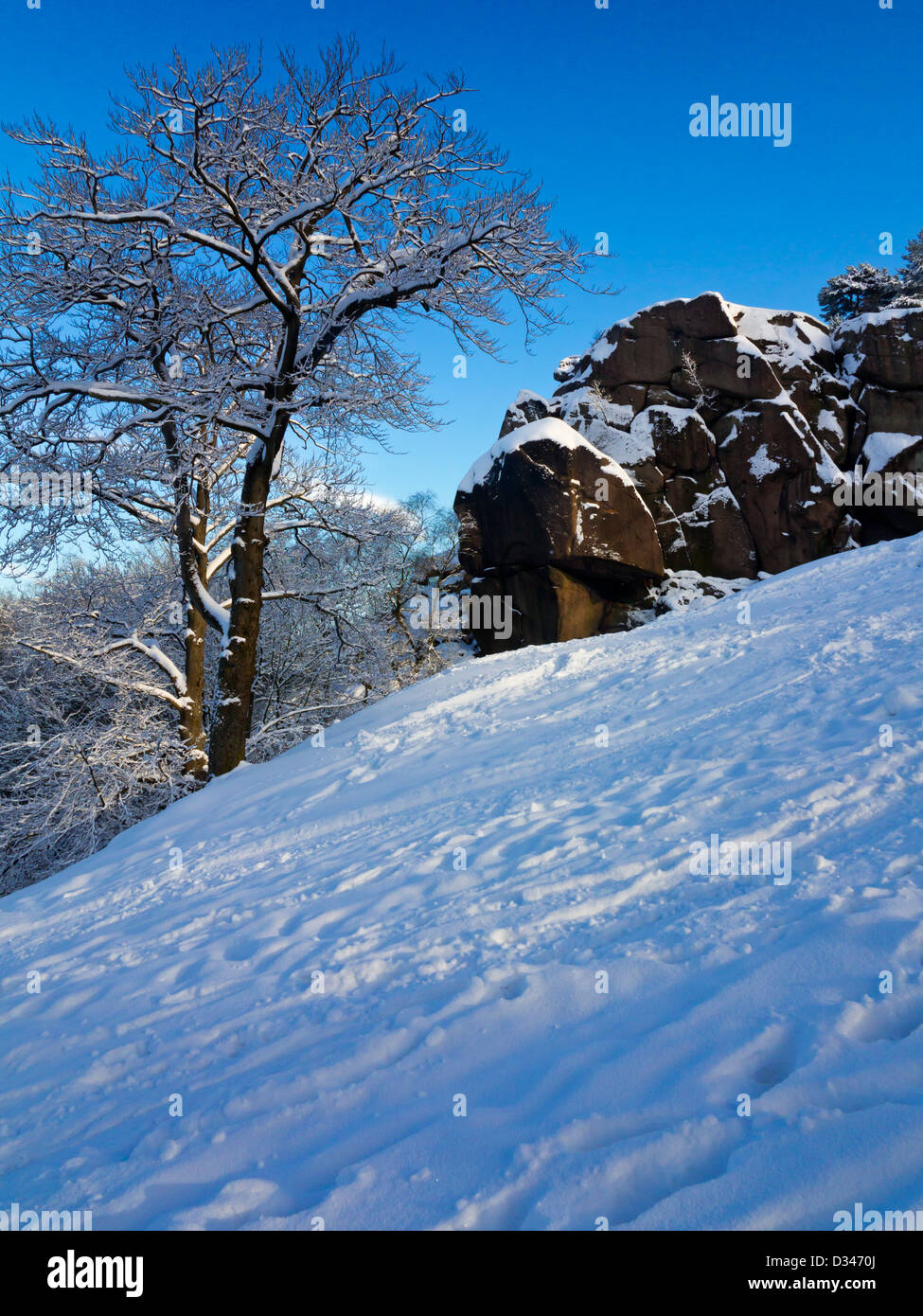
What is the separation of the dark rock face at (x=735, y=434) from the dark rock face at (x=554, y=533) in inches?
3.0

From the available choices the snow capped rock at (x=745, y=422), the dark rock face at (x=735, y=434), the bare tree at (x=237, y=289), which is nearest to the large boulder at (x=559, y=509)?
the dark rock face at (x=735, y=434)

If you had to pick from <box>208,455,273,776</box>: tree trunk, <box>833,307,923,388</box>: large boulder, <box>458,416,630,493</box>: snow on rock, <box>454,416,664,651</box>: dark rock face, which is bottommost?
<box>208,455,273,776</box>: tree trunk

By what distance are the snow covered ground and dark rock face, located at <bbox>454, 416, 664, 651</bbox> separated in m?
11.4

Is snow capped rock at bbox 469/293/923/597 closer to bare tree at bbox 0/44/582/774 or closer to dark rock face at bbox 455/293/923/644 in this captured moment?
dark rock face at bbox 455/293/923/644

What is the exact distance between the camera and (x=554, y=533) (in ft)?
53.3

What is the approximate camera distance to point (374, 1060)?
245 centimetres

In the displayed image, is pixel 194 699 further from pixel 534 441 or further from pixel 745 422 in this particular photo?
pixel 745 422

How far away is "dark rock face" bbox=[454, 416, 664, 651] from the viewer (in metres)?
16.3

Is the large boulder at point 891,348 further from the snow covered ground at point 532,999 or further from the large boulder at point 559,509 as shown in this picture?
the snow covered ground at point 532,999

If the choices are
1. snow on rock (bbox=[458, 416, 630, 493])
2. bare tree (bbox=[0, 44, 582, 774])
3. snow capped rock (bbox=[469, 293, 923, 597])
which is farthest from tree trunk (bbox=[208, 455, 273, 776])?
snow capped rock (bbox=[469, 293, 923, 597])

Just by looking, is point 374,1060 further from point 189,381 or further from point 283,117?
point 283,117

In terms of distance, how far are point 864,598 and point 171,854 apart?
6.57m

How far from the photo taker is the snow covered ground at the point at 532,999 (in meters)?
1.83

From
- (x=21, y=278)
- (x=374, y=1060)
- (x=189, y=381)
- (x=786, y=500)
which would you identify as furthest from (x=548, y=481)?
(x=374, y=1060)
